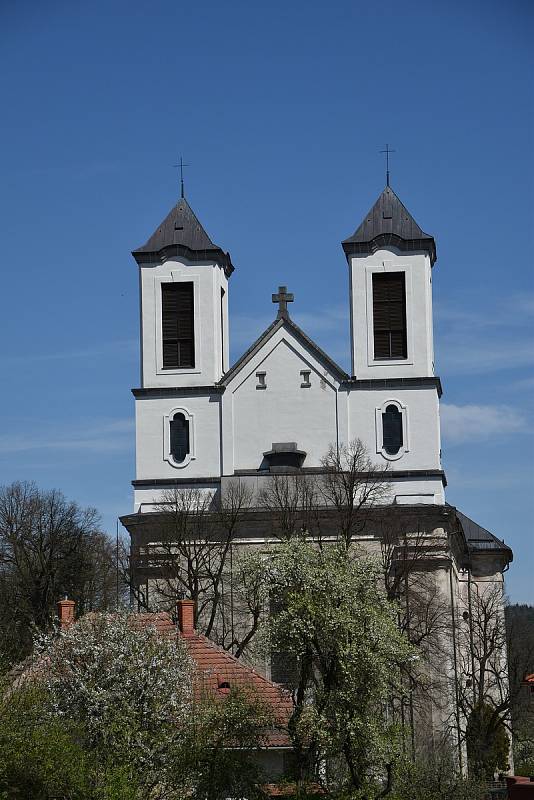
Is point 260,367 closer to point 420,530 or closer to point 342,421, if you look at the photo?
point 342,421

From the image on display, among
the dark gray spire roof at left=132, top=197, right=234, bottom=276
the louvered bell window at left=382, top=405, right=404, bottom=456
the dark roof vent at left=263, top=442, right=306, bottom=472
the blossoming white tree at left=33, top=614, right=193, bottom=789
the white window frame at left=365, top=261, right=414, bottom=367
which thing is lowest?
the blossoming white tree at left=33, top=614, right=193, bottom=789

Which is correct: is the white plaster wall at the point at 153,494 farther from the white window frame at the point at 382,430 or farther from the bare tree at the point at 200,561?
the white window frame at the point at 382,430

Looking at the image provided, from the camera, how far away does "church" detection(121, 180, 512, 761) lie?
6419cm

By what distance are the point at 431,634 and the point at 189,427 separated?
13.7 meters

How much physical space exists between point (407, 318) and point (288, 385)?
532 centimetres

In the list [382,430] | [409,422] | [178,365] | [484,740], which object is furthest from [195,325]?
[484,740]

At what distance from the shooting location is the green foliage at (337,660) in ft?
108

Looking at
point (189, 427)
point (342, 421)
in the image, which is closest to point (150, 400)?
point (189, 427)

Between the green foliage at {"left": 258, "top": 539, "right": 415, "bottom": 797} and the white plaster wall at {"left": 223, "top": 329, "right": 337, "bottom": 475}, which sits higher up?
the white plaster wall at {"left": 223, "top": 329, "right": 337, "bottom": 475}

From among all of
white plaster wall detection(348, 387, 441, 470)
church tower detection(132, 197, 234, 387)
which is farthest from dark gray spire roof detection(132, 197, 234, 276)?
white plaster wall detection(348, 387, 441, 470)

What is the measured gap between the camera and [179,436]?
2579 inches

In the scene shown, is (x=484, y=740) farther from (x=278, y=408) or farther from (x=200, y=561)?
(x=278, y=408)

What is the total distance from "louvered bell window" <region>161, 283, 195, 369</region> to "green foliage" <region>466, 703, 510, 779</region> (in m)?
18.0

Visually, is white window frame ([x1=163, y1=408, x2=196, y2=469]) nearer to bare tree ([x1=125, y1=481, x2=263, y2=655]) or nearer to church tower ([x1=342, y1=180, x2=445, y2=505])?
bare tree ([x1=125, y1=481, x2=263, y2=655])
